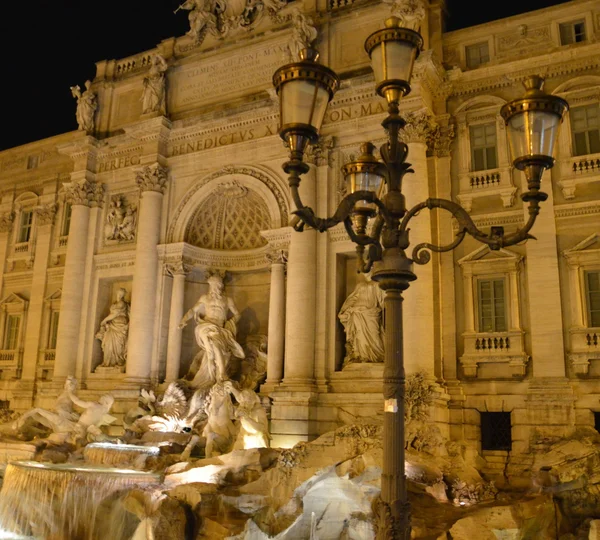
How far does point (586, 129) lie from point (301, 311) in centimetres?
814

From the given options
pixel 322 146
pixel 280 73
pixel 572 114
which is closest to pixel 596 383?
pixel 572 114

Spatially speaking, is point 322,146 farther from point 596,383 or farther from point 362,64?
point 596,383

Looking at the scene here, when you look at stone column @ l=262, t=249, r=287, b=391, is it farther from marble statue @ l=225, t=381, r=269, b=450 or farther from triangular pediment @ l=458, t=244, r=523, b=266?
triangular pediment @ l=458, t=244, r=523, b=266

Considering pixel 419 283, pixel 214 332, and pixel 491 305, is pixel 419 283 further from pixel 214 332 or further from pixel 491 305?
pixel 214 332

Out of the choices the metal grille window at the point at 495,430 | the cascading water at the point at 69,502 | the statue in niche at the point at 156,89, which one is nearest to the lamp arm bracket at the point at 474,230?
the cascading water at the point at 69,502

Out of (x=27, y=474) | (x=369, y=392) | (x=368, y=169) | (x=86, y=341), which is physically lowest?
(x=27, y=474)

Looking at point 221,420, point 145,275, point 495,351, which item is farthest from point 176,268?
point 495,351

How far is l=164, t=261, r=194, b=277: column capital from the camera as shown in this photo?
19.5 m

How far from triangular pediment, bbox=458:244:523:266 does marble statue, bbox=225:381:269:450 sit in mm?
6026

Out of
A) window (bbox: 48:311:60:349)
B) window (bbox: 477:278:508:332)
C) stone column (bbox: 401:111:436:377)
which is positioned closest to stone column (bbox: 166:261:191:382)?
window (bbox: 48:311:60:349)

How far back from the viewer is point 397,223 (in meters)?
7.15

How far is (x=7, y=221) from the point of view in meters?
25.0

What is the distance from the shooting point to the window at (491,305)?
51.9 feet

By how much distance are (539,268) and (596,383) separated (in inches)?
111
